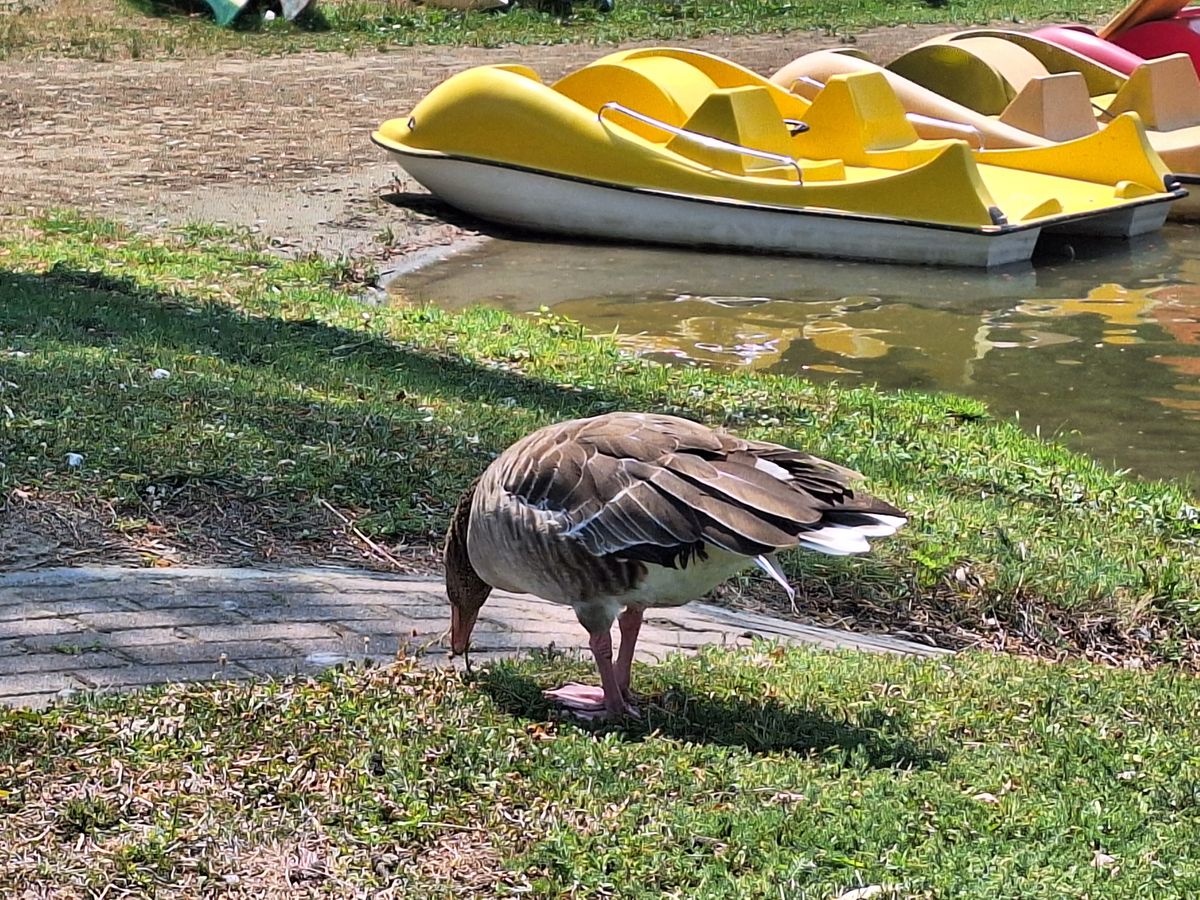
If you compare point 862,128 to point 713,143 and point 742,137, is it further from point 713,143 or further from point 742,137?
point 713,143

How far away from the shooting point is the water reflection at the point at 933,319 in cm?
955

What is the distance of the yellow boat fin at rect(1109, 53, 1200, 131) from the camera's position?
1496cm

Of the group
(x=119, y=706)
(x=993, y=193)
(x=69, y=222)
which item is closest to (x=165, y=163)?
(x=69, y=222)

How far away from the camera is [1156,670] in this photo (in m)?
5.29

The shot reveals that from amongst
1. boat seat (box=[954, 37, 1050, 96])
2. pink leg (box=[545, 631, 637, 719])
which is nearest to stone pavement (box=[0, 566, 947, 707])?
pink leg (box=[545, 631, 637, 719])

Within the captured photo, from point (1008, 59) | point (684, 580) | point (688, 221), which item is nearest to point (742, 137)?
point (688, 221)

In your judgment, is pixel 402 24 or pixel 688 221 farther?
pixel 402 24

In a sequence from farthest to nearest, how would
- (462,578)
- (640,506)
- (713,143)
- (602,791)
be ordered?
(713,143) < (462,578) < (640,506) < (602,791)

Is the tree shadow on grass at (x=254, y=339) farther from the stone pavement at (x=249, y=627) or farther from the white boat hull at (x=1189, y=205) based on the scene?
the white boat hull at (x=1189, y=205)

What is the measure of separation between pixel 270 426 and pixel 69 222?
21.0 feet

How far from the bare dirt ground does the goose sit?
8.45m

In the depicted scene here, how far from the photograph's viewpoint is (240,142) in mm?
15555

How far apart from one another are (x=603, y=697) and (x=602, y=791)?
22.0 inches

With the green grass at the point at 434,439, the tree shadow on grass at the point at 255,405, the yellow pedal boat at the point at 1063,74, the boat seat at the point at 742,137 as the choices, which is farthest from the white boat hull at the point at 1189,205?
the tree shadow on grass at the point at 255,405
